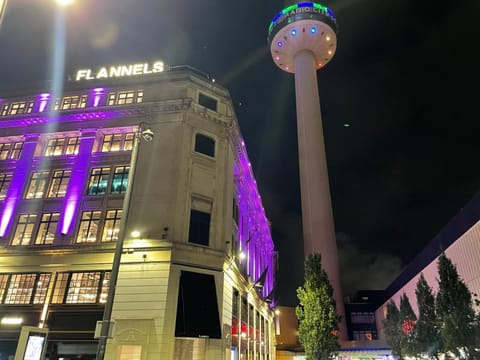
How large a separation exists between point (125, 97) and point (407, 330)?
1385 inches

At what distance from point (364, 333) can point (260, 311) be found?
60.6 metres

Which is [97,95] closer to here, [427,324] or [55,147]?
[55,147]

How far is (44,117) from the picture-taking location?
32.4m

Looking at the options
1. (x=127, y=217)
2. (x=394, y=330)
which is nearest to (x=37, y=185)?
(x=127, y=217)

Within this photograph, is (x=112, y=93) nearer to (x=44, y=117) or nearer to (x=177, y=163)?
(x=44, y=117)

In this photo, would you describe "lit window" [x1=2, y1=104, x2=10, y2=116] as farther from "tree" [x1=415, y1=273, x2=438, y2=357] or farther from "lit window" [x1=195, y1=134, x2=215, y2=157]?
"tree" [x1=415, y1=273, x2=438, y2=357]

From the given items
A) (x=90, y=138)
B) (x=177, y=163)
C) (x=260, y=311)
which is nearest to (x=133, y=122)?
(x=90, y=138)

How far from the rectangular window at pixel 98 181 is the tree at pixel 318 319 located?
18.2 m

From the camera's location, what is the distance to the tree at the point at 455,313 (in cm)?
1864

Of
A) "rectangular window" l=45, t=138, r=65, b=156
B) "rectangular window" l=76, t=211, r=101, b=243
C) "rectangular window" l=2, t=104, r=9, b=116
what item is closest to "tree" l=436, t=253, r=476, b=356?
"rectangular window" l=76, t=211, r=101, b=243

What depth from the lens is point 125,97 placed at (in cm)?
3312

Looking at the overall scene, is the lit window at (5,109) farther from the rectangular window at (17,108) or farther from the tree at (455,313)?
the tree at (455,313)

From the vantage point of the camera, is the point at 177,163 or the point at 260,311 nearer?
the point at 177,163

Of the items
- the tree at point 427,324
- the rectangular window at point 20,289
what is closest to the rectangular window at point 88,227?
the rectangular window at point 20,289
